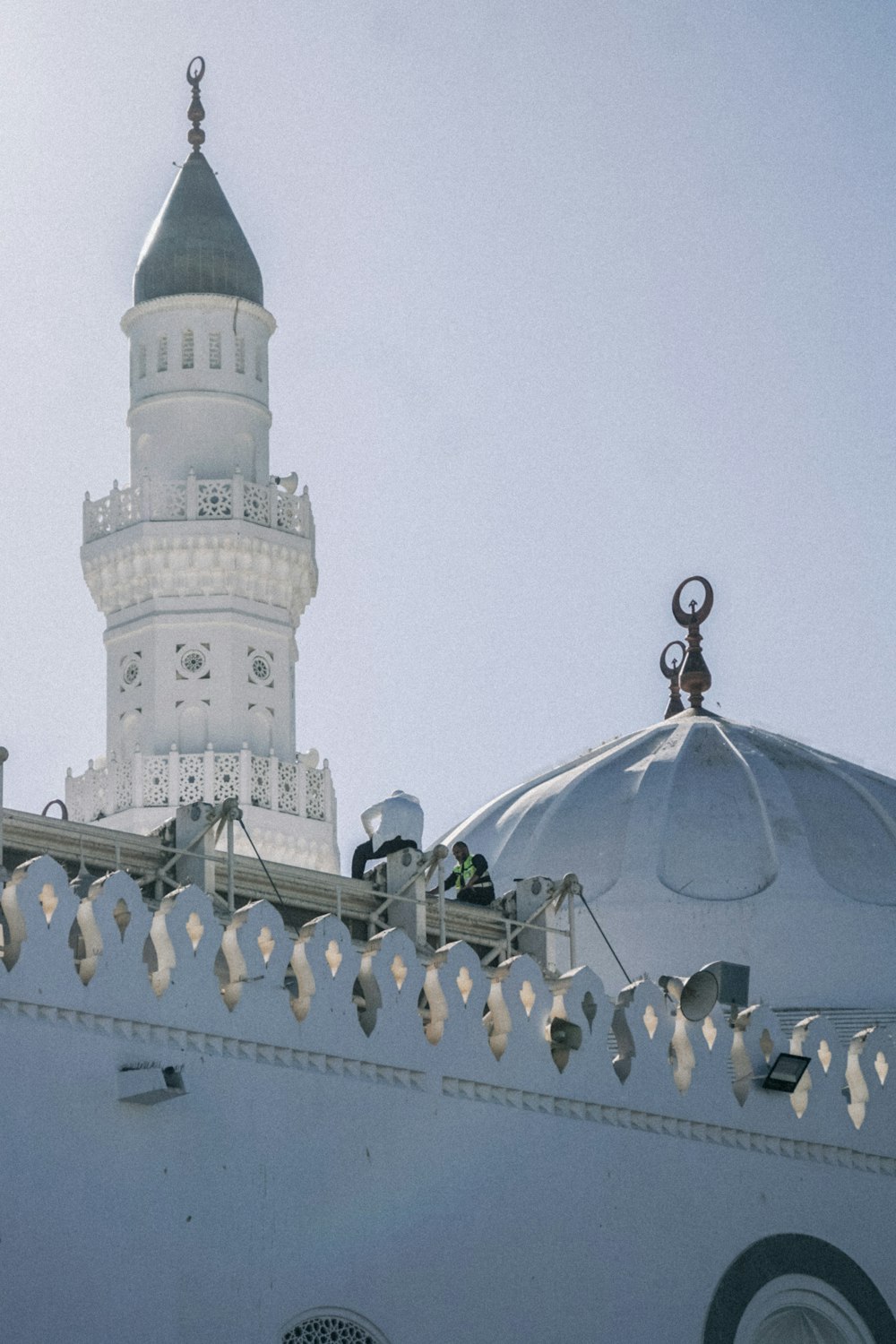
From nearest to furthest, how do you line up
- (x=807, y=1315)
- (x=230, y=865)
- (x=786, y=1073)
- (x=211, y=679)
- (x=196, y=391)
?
(x=230, y=865) < (x=807, y=1315) < (x=786, y=1073) < (x=211, y=679) < (x=196, y=391)

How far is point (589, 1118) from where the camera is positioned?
14.4 meters

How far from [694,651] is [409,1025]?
492 inches

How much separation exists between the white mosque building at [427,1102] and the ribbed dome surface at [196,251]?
12820mm

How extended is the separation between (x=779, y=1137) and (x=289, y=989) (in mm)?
3587

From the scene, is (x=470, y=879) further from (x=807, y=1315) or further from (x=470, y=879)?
(x=807, y=1315)

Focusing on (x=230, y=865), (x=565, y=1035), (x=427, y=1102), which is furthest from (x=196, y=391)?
(x=427, y=1102)

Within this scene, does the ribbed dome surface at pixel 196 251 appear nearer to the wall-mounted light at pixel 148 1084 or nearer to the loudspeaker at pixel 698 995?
the loudspeaker at pixel 698 995

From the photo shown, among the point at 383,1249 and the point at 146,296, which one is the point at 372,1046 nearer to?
the point at 383,1249

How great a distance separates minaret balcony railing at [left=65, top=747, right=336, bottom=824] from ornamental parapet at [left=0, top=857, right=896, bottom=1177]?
14.0m

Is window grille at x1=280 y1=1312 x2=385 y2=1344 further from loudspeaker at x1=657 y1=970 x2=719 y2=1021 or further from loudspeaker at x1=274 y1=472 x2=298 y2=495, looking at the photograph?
loudspeaker at x1=274 y1=472 x2=298 y2=495

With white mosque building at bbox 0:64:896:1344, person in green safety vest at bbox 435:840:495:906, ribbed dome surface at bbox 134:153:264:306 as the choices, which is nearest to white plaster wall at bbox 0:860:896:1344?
white mosque building at bbox 0:64:896:1344

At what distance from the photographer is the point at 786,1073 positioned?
50.0ft

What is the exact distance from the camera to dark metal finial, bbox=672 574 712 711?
25156 mm

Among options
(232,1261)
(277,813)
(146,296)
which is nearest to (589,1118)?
(232,1261)
